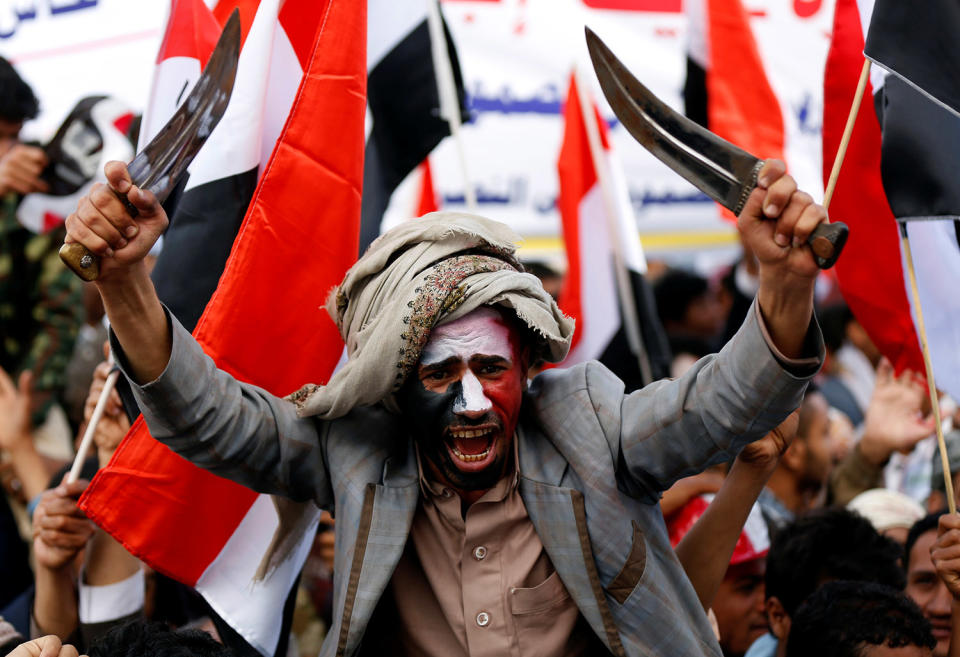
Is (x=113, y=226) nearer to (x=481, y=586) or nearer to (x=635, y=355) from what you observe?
(x=481, y=586)

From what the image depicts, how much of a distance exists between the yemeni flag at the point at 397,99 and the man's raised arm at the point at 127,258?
174 centimetres

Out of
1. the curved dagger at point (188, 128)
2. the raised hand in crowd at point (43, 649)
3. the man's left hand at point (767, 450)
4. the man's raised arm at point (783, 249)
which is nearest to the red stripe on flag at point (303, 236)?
the curved dagger at point (188, 128)

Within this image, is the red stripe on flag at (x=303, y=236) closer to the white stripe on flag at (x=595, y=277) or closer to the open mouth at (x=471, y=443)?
the open mouth at (x=471, y=443)

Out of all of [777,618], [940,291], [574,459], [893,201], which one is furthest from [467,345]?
[777,618]

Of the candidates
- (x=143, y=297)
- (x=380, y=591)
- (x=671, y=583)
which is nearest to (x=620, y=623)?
(x=671, y=583)

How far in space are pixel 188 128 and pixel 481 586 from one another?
120cm

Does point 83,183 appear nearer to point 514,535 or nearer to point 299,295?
point 299,295

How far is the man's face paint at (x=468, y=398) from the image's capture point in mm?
2443

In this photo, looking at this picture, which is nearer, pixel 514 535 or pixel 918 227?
pixel 514 535

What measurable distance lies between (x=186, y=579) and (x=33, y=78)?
4.70 m

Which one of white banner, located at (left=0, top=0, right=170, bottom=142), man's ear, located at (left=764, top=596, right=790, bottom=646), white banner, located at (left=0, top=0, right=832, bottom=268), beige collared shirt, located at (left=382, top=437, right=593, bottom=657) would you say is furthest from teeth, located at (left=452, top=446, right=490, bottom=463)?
white banner, located at (left=0, top=0, right=832, bottom=268)

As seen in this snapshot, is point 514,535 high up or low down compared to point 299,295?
down

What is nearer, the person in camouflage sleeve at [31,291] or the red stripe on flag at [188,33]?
the red stripe on flag at [188,33]

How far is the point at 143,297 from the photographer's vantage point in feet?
7.36
